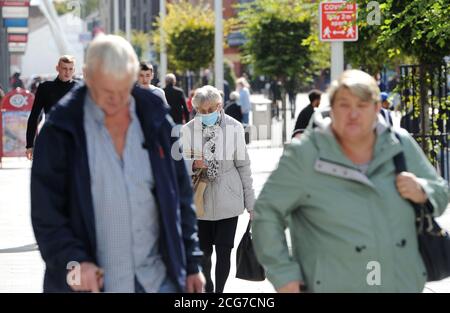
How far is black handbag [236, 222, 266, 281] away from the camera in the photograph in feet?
24.5

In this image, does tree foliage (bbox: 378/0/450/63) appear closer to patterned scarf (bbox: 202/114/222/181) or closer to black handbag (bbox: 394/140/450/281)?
patterned scarf (bbox: 202/114/222/181)

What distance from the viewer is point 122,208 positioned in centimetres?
450

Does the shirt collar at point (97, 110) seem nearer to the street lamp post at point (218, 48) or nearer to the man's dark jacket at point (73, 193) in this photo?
the man's dark jacket at point (73, 193)

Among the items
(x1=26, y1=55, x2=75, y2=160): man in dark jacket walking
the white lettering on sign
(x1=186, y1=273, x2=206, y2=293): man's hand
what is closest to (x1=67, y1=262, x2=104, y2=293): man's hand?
(x1=186, y1=273, x2=206, y2=293): man's hand

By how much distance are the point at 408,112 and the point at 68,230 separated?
12.6 m

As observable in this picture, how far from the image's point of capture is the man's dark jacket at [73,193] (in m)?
4.47

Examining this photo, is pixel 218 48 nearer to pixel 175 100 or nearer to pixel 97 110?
pixel 175 100

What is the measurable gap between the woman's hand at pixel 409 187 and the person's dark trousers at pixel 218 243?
3.80 m

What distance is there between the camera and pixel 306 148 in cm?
470

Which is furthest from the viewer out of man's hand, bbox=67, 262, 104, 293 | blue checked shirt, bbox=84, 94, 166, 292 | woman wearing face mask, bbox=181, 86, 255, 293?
woman wearing face mask, bbox=181, 86, 255, 293

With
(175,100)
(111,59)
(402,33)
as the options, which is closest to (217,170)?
(111,59)

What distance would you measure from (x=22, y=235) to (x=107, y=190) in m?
8.51

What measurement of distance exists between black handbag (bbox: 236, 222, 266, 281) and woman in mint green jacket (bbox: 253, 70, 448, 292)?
2706 mm

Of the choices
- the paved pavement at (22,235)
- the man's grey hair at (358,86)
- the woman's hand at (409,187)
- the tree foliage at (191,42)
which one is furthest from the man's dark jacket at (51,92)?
the tree foliage at (191,42)
